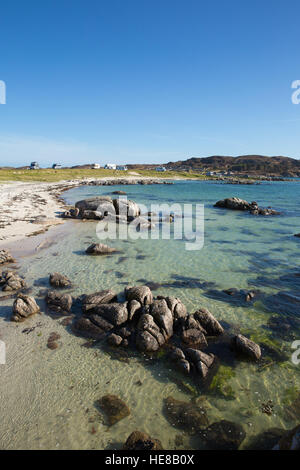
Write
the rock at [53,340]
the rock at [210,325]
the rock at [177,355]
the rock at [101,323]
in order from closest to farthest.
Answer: the rock at [177,355] → the rock at [53,340] → the rock at [210,325] → the rock at [101,323]

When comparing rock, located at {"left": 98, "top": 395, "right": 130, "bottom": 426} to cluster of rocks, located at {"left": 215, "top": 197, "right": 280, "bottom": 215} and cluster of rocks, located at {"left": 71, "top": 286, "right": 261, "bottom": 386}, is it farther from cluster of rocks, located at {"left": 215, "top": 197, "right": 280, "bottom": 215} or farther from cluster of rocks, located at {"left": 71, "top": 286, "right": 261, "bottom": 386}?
cluster of rocks, located at {"left": 215, "top": 197, "right": 280, "bottom": 215}

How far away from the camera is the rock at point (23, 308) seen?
11550mm

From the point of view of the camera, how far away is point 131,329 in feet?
35.4

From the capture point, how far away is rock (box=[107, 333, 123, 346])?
10.1m

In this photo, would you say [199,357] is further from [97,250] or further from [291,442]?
[97,250]

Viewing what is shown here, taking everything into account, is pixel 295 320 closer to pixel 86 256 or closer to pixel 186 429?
pixel 186 429

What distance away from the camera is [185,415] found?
7359 mm

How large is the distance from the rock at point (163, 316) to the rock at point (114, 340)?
1.69 meters

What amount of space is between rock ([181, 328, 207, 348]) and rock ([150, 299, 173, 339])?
0.65 m

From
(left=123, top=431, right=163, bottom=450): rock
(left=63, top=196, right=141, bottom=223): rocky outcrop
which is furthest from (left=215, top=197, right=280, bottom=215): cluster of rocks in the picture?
(left=123, top=431, right=163, bottom=450): rock

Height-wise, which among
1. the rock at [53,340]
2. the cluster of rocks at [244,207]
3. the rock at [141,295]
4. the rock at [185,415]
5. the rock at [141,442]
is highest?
the cluster of rocks at [244,207]

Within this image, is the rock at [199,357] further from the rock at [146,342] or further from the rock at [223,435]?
the rock at [223,435]

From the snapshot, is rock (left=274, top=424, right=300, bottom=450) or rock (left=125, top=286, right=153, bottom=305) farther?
rock (left=125, top=286, right=153, bottom=305)

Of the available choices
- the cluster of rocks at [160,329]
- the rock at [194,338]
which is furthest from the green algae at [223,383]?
the rock at [194,338]
